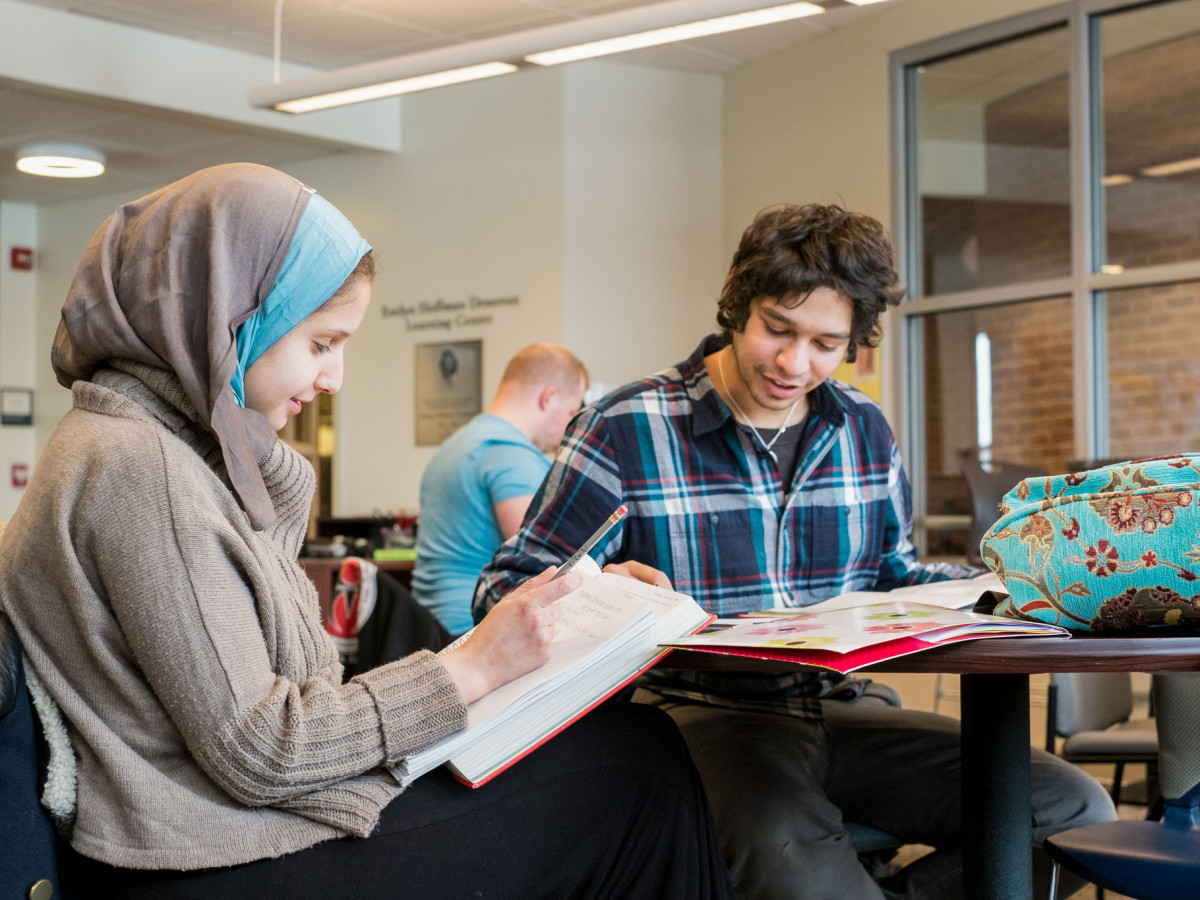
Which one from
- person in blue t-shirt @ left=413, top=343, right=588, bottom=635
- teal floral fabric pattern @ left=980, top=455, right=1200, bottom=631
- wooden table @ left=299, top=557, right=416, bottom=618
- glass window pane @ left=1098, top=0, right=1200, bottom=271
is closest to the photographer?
teal floral fabric pattern @ left=980, top=455, right=1200, bottom=631

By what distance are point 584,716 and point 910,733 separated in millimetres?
753

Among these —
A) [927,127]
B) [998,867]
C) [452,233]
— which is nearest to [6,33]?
[452,233]

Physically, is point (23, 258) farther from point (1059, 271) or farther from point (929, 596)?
point (929, 596)

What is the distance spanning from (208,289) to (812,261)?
1077 mm

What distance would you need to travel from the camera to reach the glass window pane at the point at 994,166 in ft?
18.7

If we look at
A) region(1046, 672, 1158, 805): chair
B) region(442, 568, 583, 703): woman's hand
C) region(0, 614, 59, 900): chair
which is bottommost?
region(1046, 672, 1158, 805): chair

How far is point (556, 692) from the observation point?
46.7 inches

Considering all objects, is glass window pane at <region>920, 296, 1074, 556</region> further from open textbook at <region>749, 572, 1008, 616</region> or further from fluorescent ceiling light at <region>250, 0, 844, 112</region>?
open textbook at <region>749, 572, 1008, 616</region>

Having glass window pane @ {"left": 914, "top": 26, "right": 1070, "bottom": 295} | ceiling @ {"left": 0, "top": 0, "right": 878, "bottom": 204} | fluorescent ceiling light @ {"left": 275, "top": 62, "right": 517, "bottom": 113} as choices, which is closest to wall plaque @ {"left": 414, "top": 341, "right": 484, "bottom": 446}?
ceiling @ {"left": 0, "top": 0, "right": 878, "bottom": 204}

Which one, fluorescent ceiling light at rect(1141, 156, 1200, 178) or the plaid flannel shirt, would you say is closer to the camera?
the plaid flannel shirt

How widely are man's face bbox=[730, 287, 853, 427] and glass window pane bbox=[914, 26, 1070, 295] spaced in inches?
165

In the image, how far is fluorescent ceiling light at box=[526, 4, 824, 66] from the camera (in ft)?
13.5

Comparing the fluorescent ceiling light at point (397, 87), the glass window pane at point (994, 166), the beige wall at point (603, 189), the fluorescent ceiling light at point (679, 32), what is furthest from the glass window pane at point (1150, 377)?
the fluorescent ceiling light at point (397, 87)

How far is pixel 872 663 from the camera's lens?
3.42ft
